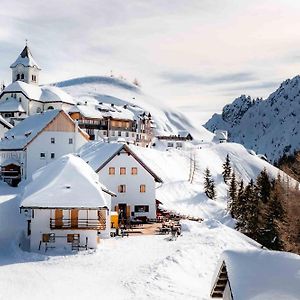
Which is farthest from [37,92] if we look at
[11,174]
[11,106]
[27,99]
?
[11,174]

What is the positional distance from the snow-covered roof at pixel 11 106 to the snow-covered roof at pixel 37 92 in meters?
2.11

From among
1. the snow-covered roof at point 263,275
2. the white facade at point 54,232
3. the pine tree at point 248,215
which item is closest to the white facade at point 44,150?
the pine tree at point 248,215

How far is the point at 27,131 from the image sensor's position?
6906 cm

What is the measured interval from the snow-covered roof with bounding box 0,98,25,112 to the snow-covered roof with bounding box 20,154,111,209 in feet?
223

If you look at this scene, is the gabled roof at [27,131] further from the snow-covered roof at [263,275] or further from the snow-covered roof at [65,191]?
the snow-covered roof at [263,275]

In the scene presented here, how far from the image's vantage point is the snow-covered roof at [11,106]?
105 m

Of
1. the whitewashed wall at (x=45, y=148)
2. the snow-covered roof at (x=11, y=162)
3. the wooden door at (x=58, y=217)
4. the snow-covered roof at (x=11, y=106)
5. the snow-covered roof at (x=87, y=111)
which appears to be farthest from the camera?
the snow-covered roof at (x=87, y=111)

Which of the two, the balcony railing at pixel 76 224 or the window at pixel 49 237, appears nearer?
the window at pixel 49 237

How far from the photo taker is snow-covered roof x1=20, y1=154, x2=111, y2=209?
36344 millimetres

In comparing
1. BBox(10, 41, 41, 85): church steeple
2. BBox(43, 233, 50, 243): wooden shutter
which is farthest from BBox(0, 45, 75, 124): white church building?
BBox(43, 233, 50, 243): wooden shutter

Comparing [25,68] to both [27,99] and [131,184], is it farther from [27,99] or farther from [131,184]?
[131,184]

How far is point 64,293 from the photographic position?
2623cm

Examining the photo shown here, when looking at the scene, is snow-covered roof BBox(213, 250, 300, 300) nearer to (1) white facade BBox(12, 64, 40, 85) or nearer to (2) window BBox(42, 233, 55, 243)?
(2) window BBox(42, 233, 55, 243)

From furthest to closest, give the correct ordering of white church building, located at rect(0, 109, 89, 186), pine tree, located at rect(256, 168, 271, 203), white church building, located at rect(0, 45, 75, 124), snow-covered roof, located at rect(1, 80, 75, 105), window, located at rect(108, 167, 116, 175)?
snow-covered roof, located at rect(1, 80, 75, 105) < white church building, located at rect(0, 45, 75, 124) < pine tree, located at rect(256, 168, 271, 203) < white church building, located at rect(0, 109, 89, 186) < window, located at rect(108, 167, 116, 175)
